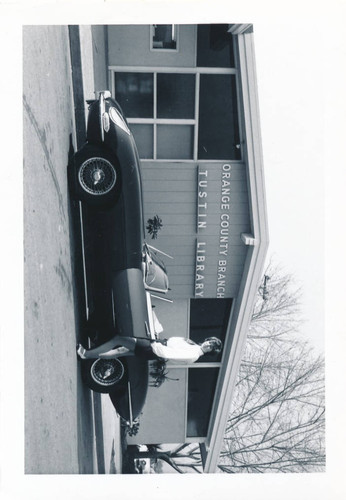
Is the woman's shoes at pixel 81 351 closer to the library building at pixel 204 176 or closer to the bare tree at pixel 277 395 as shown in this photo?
the bare tree at pixel 277 395

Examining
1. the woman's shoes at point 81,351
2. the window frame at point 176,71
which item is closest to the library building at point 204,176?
the window frame at point 176,71

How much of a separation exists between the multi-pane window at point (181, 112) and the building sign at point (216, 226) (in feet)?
0.73

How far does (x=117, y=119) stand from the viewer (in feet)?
13.2

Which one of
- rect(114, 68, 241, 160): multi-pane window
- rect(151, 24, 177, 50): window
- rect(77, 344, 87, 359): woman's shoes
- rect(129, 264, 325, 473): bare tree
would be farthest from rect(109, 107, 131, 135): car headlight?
rect(129, 264, 325, 473): bare tree

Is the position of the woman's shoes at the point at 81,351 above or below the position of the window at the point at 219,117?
below

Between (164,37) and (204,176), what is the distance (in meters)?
1.55

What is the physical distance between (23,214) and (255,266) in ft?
10.0

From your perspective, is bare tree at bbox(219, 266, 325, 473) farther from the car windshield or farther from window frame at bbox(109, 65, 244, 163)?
window frame at bbox(109, 65, 244, 163)

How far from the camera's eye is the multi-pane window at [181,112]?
5605 mm

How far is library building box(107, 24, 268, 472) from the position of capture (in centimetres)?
553

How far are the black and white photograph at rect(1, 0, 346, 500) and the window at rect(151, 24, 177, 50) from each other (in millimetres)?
23

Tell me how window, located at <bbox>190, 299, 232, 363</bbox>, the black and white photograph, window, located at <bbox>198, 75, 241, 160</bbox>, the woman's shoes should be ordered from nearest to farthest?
the black and white photograph → the woman's shoes → window, located at <bbox>198, 75, 241, 160</bbox> → window, located at <bbox>190, 299, 232, 363</bbox>

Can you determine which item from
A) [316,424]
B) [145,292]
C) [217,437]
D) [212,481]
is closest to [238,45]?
[145,292]

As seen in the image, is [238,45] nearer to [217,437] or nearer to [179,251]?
[179,251]
